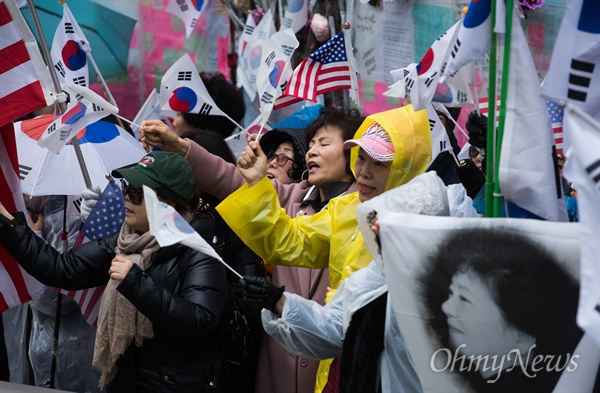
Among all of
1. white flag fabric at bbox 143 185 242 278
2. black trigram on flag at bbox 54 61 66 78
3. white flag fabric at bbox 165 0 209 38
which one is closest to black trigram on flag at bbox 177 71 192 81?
black trigram on flag at bbox 54 61 66 78

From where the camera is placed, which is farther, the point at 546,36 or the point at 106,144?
the point at 546,36

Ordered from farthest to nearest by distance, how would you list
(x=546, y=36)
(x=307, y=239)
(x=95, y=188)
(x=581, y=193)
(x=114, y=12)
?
(x=114, y=12), (x=546, y=36), (x=95, y=188), (x=307, y=239), (x=581, y=193)

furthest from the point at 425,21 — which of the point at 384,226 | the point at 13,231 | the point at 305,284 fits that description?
the point at 384,226

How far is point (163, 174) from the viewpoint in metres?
4.61

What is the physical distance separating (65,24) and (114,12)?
395 cm

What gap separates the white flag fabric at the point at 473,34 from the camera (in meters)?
3.50

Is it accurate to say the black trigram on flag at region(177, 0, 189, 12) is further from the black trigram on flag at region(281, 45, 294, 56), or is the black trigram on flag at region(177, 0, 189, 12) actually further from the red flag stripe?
the red flag stripe

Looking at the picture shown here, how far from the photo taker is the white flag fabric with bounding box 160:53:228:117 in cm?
639

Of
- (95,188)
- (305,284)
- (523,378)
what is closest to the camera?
(523,378)

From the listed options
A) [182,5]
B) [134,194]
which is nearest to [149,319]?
[134,194]

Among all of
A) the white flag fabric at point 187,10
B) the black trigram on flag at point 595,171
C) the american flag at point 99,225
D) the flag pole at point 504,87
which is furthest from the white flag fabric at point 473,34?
the white flag fabric at point 187,10

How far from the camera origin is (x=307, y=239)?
460cm

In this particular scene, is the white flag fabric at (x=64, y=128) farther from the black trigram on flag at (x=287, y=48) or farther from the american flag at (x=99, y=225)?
the black trigram on flag at (x=287, y=48)

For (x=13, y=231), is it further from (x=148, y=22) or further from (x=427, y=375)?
(x=148, y=22)
